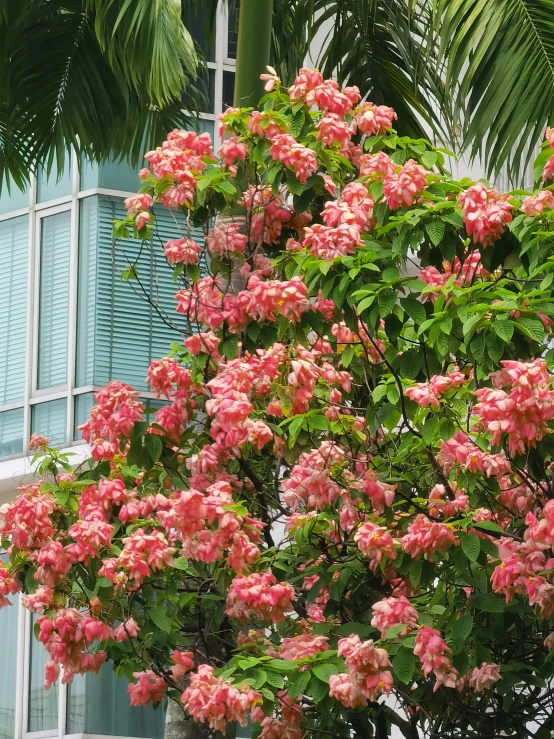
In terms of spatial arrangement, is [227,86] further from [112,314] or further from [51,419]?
[51,419]

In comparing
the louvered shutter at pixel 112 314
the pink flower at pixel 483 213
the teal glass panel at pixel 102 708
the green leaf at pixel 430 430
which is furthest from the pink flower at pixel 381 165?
the teal glass panel at pixel 102 708

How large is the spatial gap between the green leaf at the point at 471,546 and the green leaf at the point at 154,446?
6.62 ft

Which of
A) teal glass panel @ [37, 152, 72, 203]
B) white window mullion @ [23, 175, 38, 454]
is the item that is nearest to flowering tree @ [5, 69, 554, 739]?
white window mullion @ [23, 175, 38, 454]

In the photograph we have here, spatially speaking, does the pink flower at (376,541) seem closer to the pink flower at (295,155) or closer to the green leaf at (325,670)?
the green leaf at (325,670)

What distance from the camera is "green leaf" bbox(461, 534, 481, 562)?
6.56 metres

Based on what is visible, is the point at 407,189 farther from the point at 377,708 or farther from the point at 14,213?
the point at 14,213

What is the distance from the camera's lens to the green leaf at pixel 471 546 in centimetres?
656

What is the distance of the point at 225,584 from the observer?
24.9ft

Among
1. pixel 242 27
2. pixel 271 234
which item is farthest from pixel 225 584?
pixel 242 27

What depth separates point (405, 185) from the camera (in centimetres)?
689

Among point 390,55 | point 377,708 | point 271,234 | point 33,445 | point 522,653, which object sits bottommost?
point 377,708

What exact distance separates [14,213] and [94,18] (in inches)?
223

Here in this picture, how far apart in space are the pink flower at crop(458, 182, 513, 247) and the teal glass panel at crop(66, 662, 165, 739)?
26.4 feet

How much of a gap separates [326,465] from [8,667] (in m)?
8.08
